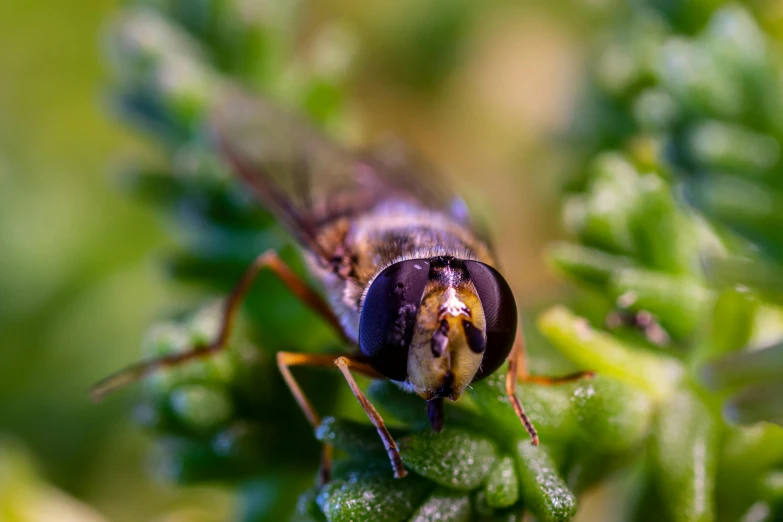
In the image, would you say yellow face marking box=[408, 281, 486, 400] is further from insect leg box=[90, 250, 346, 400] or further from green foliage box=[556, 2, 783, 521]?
insect leg box=[90, 250, 346, 400]

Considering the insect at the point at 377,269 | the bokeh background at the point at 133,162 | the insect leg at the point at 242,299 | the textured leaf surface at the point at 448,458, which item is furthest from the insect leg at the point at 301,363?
the bokeh background at the point at 133,162

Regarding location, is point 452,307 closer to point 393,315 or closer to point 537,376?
point 393,315

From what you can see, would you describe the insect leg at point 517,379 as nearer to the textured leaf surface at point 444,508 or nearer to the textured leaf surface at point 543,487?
the textured leaf surface at point 543,487

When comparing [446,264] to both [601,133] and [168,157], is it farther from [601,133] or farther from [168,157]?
[168,157]

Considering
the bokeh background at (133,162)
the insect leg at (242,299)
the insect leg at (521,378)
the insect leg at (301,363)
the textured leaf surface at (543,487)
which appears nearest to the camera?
the textured leaf surface at (543,487)

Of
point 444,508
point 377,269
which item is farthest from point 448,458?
point 377,269
